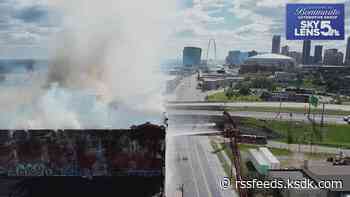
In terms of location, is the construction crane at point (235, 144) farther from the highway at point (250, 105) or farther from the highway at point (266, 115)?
the highway at point (250, 105)

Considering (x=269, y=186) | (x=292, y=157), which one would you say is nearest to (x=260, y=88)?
(x=292, y=157)

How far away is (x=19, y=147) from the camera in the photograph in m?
9.26

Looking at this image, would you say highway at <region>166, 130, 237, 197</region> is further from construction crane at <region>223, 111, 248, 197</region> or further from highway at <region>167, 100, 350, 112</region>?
highway at <region>167, 100, 350, 112</region>

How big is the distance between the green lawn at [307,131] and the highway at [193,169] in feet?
10.7

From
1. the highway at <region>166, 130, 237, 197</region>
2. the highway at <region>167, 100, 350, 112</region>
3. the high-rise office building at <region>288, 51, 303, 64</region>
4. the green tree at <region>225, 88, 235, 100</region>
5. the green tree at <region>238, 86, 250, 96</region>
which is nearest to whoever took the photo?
the highway at <region>166, 130, 237, 197</region>

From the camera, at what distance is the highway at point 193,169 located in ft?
32.2

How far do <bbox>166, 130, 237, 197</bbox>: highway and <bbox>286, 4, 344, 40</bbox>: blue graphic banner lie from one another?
15.9 ft

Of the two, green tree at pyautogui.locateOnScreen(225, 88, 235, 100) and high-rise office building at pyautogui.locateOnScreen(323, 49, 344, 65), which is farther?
high-rise office building at pyautogui.locateOnScreen(323, 49, 344, 65)

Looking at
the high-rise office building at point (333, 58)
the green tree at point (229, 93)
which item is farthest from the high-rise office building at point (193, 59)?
the high-rise office building at point (333, 58)

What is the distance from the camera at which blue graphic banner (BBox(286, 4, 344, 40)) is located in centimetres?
1048

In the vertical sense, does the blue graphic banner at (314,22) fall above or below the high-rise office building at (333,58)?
above

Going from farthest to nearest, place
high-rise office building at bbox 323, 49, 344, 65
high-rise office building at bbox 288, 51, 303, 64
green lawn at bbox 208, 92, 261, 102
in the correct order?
1. high-rise office building at bbox 323, 49, 344, 65
2. high-rise office building at bbox 288, 51, 303, 64
3. green lawn at bbox 208, 92, 261, 102

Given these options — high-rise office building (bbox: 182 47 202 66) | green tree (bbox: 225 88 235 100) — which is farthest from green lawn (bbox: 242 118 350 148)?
high-rise office building (bbox: 182 47 202 66)

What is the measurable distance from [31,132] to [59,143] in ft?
2.64
